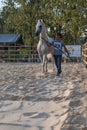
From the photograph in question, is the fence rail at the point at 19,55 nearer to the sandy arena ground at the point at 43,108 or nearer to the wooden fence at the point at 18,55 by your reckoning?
the wooden fence at the point at 18,55

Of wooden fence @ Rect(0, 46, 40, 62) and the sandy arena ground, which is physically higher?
the sandy arena ground

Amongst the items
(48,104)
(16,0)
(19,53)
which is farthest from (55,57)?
(16,0)

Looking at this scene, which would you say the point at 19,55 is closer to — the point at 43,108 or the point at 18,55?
the point at 18,55

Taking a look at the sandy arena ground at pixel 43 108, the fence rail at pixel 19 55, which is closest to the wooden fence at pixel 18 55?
the fence rail at pixel 19 55

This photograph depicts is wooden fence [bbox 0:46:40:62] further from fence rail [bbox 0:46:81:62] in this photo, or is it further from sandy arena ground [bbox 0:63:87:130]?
sandy arena ground [bbox 0:63:87:130]

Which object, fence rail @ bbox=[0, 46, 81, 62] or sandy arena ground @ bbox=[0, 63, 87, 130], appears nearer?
sandy arena ground @ bbox=[0, 63, 87, 130]

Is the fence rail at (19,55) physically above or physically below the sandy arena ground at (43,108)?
below

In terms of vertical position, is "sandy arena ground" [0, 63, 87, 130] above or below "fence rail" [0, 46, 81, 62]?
above

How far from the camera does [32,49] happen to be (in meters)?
31.7

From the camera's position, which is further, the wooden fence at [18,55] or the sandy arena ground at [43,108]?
the wooden fence at [18,55]

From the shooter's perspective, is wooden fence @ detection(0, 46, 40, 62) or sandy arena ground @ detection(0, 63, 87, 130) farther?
wooden fence @ detection(0, 46, 40, 62)

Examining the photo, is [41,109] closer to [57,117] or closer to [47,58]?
[57,117]

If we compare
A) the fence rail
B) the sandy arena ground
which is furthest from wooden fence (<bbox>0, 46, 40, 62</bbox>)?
the sandy arena ground

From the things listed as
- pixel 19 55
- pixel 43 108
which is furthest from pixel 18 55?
pixel 43 108
